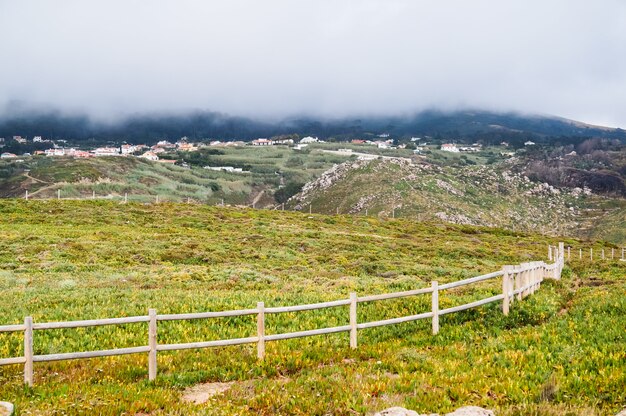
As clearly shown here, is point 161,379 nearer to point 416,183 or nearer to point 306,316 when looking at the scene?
point 306,316

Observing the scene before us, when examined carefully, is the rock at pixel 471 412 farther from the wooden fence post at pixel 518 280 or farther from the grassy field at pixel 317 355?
the wooden fence post at pixel 518 280

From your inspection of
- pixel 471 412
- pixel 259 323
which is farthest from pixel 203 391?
pixel 471 412

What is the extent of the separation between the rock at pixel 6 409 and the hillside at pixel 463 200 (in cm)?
13100

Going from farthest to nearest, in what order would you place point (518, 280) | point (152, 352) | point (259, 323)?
point (518, 280) → point (259, 323) → point (152, 352)

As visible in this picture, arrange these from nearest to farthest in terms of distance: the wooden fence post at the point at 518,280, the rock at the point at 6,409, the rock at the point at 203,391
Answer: the rock at the point at 6,409
the rock at the point at 203,391
the wooden fence post at the point at 518,280

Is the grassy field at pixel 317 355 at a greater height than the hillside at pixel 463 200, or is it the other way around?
the grassy field at pixel 317 355

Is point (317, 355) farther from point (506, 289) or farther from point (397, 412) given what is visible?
point (506, 289)

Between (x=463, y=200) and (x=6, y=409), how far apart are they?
162 metres

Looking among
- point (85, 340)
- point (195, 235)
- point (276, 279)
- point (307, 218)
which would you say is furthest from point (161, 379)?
point (307, 218)

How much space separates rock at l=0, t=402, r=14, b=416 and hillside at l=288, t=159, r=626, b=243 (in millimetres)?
130997

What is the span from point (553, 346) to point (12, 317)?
16.1 meters

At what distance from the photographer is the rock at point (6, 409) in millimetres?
9015

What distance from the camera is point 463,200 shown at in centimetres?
16362

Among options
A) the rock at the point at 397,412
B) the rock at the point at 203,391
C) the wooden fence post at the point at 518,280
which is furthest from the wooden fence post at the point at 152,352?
the wooden fence post at the point at 518,280
